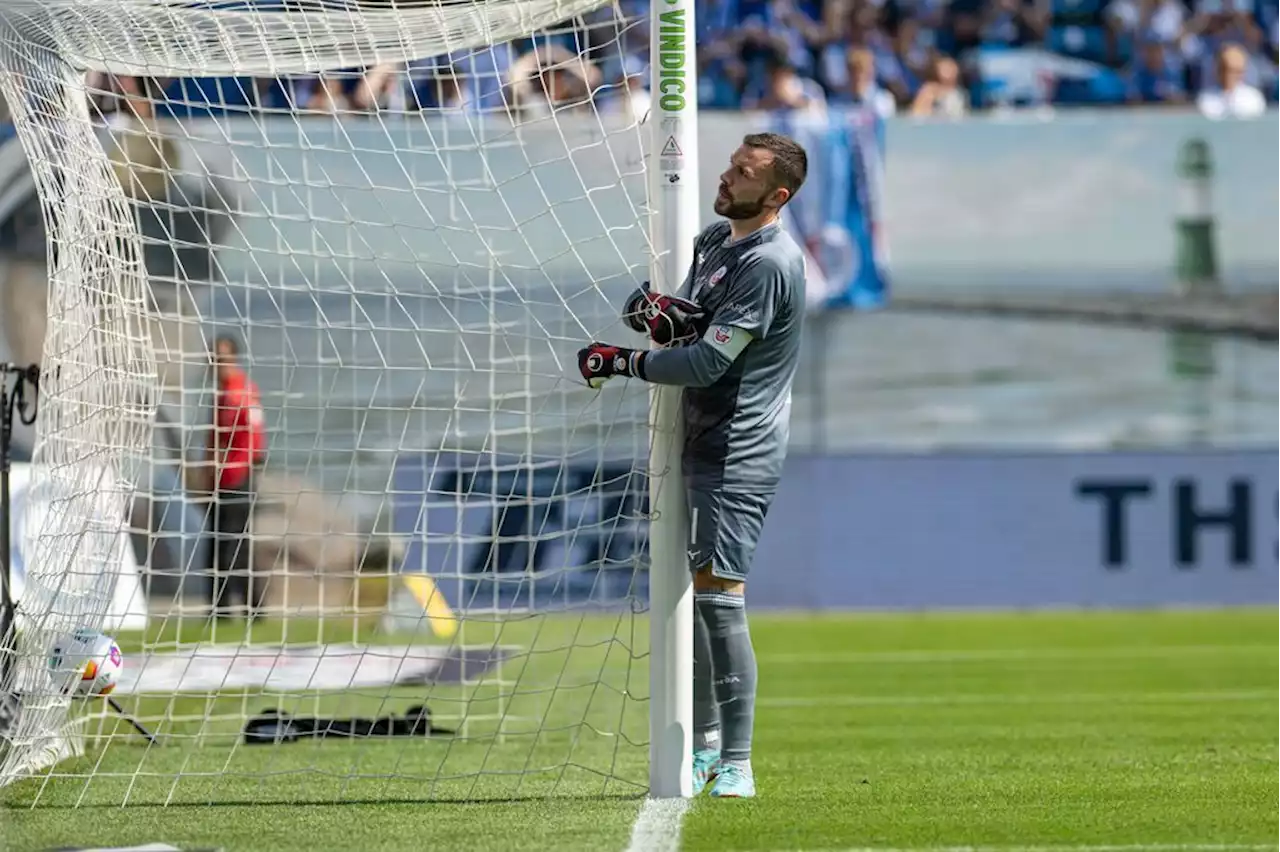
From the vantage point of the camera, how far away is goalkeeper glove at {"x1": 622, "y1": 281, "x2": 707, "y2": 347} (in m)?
5.98

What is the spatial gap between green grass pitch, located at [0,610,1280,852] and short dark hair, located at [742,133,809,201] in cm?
164

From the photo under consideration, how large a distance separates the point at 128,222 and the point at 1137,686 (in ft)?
18.4

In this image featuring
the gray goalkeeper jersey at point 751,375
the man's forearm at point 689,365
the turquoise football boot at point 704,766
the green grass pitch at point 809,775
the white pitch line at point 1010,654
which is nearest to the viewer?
the green grass pitch at point 809,775

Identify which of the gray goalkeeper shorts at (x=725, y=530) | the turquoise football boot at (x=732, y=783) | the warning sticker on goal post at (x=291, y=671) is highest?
the gray goalkeeper shorts at (x=725, y=530)

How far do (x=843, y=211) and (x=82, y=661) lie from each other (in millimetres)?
10444

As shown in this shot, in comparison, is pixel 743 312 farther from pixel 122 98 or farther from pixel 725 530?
pixel 122 98

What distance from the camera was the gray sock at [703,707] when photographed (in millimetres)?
6289

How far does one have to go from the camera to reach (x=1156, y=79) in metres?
17.8

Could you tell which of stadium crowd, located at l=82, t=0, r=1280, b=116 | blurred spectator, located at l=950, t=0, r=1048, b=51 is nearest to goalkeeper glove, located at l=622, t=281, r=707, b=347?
stadium crowd, located at l=82, t=0, r=1280, b=116

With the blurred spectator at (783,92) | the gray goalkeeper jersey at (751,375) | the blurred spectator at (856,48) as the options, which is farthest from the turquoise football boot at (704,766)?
the blurred spectator at (856,48)

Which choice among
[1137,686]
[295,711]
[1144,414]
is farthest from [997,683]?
[1144,414]

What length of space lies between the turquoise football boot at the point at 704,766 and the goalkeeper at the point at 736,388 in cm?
4

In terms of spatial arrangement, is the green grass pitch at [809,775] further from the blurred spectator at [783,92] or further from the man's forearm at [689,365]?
the blurred spectator at [783,92]

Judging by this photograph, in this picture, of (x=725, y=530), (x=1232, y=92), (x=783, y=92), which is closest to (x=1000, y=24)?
(x=1232, y=92)
